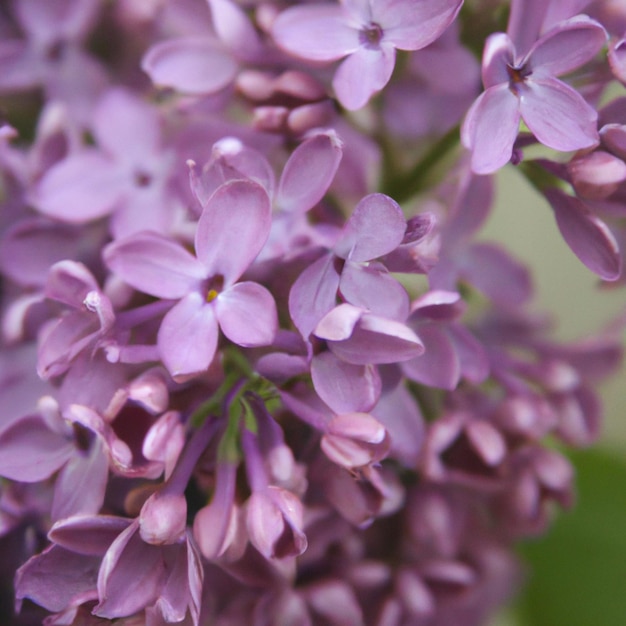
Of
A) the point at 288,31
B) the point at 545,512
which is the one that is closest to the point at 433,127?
the point at 288,31

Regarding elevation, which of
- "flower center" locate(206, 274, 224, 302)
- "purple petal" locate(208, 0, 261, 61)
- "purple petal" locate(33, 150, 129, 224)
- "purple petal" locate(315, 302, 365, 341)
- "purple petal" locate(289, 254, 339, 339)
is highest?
"purple petal" locate(208, 0, 261, 61)

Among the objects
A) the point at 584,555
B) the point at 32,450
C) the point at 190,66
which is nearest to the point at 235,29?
the point at 190,66

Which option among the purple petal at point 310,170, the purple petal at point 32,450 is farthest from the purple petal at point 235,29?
the purple petal at point 32,450

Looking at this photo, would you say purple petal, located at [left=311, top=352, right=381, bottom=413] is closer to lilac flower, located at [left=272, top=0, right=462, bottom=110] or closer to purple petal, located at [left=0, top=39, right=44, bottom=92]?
lilac flower, located at [left=272, top=0, right=462, bottom=110]

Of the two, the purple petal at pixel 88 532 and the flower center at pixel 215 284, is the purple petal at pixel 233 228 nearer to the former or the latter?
the flower center at pixel 215 284

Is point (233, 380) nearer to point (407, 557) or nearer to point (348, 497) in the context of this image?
point (348, 497)

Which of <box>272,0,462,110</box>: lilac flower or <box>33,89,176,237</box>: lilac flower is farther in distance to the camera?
<box>33,89,176,237</box>: lilac flower

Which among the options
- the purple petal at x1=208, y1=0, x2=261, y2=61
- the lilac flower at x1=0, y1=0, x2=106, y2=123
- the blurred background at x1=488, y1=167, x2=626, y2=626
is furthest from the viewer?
the blurred background at x1=488, y1=167, x2=626, y2=626

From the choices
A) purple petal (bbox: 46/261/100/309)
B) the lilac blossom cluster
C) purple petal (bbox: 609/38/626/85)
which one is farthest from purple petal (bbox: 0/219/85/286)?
purple petal (bbox: 609/38/626/85)
